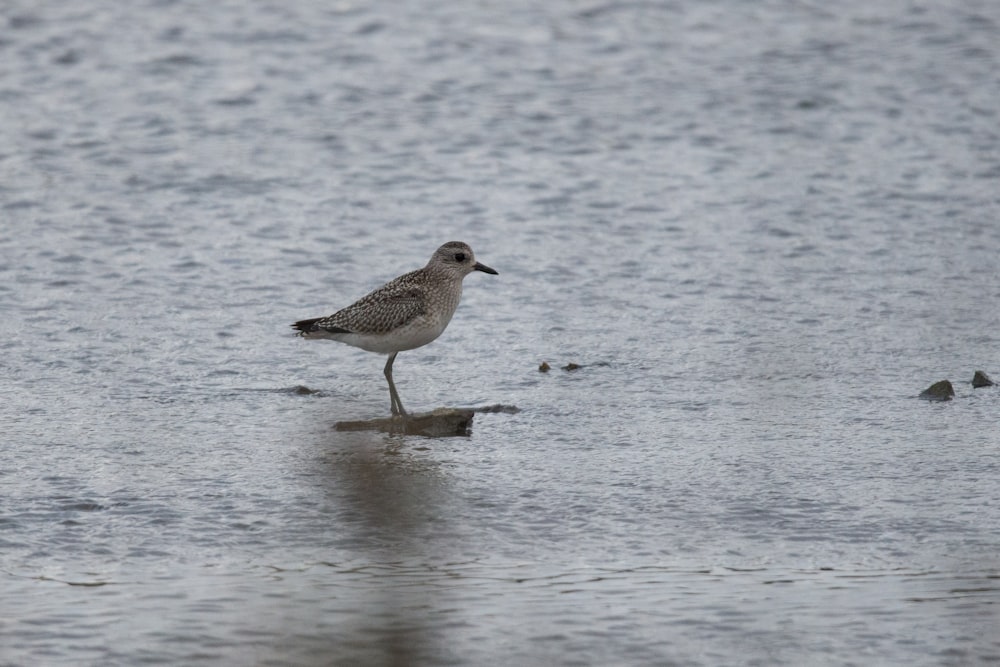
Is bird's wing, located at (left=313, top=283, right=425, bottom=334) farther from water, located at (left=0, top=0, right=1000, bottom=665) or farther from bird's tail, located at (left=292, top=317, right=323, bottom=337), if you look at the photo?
water, located at (left=0, top=0, right=1000, bottom=665)

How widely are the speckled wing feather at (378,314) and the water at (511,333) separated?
0.45 meters

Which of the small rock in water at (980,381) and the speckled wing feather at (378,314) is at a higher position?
the speckled wing feather at (378,314)

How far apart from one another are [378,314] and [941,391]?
3.34 metres

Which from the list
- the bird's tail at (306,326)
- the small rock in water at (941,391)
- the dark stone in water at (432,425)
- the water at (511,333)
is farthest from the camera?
the bird's tail at (306,326)

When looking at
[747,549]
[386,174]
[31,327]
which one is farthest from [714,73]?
[747,549]

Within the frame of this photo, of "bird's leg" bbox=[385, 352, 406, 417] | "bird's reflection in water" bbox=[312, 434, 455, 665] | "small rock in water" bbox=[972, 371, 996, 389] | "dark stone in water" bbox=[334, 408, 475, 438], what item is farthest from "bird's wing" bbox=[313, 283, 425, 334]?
"small rock in water" bbox=[972, 371, 996, 389]

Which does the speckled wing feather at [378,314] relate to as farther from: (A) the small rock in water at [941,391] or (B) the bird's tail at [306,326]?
(A) the small rock in water at [941,391]

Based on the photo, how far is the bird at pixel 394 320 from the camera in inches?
351

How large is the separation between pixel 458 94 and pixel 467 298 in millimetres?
5543

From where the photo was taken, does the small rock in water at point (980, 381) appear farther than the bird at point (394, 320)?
No

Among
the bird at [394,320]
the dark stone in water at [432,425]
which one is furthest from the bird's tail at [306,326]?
the dark stone in water at [432,425]

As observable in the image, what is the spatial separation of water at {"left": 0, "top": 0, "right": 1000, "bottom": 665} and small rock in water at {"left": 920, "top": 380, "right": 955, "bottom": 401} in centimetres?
14

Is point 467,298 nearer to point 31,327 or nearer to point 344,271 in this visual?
point 344,271

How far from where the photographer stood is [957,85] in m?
15.9
